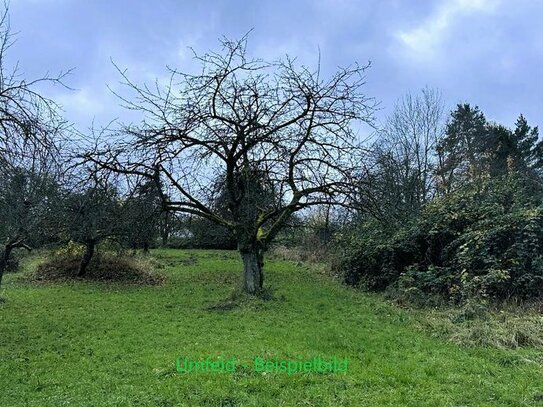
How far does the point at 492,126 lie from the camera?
1137 inches

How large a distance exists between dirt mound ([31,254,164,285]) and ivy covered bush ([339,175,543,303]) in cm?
760

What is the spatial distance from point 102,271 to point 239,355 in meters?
12.4

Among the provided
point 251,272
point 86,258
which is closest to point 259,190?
point 251,272

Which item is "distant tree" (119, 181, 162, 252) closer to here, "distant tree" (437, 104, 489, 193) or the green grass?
the green grass

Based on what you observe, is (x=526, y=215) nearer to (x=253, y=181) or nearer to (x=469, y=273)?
(x=469, y=273)

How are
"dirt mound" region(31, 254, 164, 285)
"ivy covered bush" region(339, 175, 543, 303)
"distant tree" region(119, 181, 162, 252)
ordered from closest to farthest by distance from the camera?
"ivy covered bush" region(339, 175, 543, 303)
"distant tree" region(119, 181, 162, 252)
"dirt mound" region(31, 254, 164, 285)

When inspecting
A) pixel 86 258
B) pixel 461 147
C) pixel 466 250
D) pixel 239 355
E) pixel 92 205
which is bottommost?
pixel 239 355

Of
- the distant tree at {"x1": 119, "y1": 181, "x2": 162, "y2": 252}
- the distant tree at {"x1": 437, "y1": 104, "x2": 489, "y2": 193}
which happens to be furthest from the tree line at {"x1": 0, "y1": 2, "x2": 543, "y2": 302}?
Answer: the distant tree at {"x1": 437, "y1": 104, "x2": 489, "y2": 193}

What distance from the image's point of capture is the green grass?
14.9ft

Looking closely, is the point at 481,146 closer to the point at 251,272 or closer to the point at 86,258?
the point at 251,272

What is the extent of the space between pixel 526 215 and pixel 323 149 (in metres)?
4.69

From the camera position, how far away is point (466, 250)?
33.4 ft

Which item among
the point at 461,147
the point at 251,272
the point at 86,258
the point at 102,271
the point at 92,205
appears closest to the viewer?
the point at 92,205

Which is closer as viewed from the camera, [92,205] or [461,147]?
[92,205]
